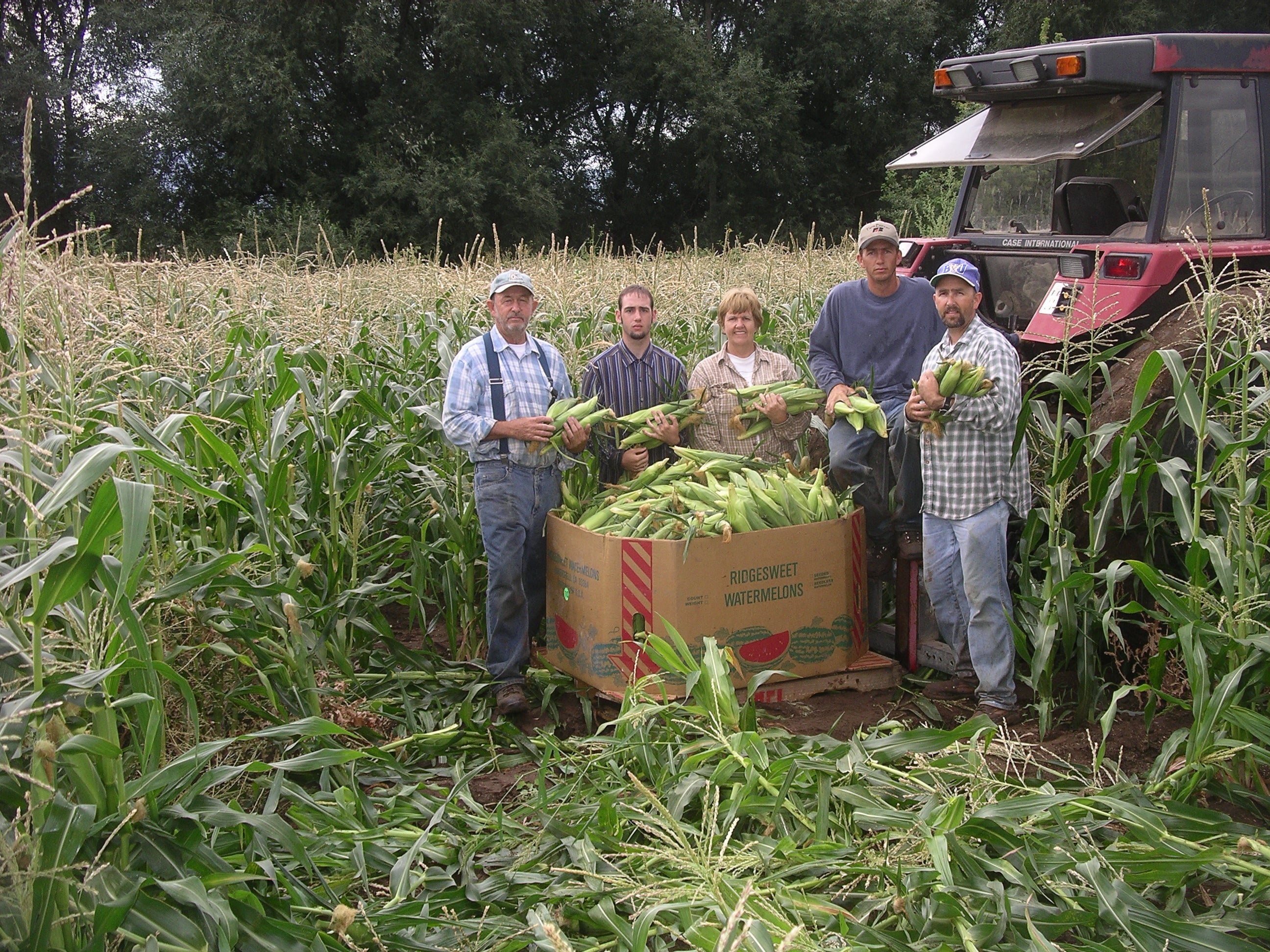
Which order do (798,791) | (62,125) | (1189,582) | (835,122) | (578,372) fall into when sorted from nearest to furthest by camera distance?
1. (798,791)
2. (1189,582)
3. (578,372)
4. (62,125)
5. (835,122)

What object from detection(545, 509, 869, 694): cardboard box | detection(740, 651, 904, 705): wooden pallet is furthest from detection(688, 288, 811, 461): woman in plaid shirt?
detection(740, 651, 904, 705): wooden pallet

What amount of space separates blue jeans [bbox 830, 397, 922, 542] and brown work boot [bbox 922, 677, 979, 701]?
731 mm

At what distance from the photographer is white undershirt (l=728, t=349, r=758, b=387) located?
206 inches

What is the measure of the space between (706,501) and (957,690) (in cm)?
138

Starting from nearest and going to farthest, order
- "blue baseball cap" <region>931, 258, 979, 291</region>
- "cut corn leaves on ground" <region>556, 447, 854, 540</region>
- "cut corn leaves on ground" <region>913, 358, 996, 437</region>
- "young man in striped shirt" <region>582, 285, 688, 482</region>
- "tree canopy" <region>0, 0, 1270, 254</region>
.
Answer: "cut corn leaves on ground" <region>913, 358, 996, 437</region> < "blue baseball cap" <region>931, 258, 979, 291</region> < "cut corn leaves on ground" <region>556, 447, 854, 540</region> < "young man in striped shirt" <region>582, 285, 688, 482</region> < "tree canopy" <region>0, 0, 1270, 254</region>

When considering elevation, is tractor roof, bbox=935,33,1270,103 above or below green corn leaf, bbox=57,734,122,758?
above

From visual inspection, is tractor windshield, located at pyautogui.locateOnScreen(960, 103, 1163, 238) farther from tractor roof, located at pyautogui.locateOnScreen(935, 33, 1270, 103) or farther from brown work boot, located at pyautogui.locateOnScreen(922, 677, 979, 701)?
brown work boot, located at pyautogui.locateOnScreen(922, 677, 979, 701)

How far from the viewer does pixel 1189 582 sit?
3.59 metres

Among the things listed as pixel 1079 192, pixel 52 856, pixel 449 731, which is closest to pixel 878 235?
pixel 1079 192

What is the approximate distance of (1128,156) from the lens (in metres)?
5.35

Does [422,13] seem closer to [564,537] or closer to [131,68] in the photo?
[131,68]

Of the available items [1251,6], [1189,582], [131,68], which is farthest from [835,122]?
[1189,582]

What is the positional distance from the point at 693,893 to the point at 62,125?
2764cm

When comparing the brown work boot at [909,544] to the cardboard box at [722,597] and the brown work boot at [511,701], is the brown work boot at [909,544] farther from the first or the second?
the brown work boot at [511,701]
